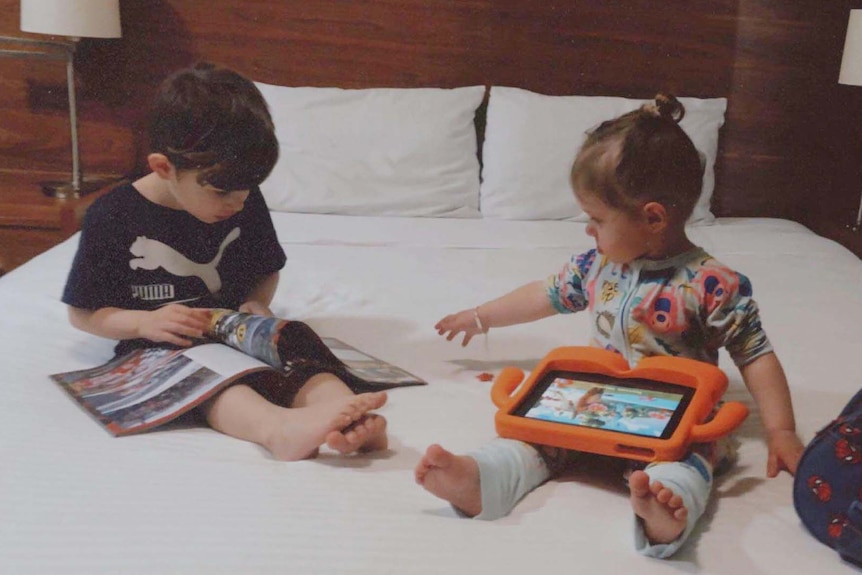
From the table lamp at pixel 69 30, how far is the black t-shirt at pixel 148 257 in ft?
3.55

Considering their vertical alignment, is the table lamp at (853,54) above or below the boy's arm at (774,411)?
above

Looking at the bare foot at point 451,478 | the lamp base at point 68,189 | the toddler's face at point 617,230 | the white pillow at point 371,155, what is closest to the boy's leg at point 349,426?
the bare foot at point 451,478

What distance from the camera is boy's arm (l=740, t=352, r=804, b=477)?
3.36ft

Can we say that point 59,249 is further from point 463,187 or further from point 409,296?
point 463,187

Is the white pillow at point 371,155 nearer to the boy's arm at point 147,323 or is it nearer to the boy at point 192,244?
the boy at point 192,244

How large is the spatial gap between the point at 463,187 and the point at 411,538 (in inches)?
62.5

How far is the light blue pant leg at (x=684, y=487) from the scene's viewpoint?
841 millimetres

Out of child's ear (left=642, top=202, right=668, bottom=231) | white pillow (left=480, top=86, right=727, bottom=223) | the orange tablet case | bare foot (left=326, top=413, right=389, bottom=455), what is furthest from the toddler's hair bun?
white pillow (left=480, top=86, right=727, bottom=223)

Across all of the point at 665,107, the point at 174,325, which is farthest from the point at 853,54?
the point at 174,325

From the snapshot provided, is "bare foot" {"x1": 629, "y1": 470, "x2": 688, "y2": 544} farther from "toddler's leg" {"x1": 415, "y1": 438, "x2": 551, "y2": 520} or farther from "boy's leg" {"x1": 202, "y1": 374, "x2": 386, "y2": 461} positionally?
"boy's leg" {"x1": 202, "y1": 374, "x2": 386, "y2": 461}

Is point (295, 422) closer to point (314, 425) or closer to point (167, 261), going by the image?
point (314, 425)

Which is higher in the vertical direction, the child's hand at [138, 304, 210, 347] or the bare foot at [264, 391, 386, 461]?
the child's hand at [138, 304, 210, 347]

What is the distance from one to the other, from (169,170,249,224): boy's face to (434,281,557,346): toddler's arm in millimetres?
369

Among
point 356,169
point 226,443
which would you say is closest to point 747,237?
point 356,169
